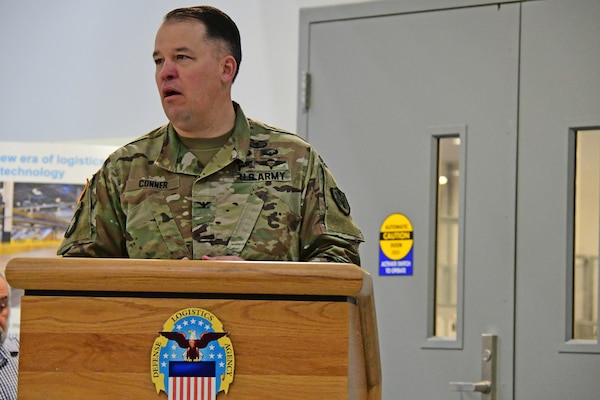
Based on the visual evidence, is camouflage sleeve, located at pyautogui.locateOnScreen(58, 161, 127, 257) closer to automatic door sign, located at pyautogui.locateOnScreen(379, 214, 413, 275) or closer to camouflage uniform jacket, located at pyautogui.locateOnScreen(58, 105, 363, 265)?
camouflage uniform jacket, located at pyautogui.locateOnScreen(58, 105, 363, 265)

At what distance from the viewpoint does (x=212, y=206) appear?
2051 millimetres

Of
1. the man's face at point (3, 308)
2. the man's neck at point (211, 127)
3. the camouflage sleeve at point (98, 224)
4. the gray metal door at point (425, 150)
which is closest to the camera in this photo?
the camouflage sleeve at point (98, 224)

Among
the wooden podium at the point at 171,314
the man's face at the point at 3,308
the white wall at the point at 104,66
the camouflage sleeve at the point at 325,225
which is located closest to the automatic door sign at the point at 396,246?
the white wall at the point at 104,66

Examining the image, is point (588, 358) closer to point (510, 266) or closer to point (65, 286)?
point (510, 266)

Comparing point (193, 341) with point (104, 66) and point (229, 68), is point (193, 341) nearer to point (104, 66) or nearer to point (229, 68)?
point (229, 68)

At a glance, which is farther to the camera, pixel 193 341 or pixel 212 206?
pixel 212 206

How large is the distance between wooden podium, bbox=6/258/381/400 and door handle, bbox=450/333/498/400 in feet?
6.93

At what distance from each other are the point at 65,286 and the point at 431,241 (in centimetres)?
231

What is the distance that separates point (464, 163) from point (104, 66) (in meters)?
1.74

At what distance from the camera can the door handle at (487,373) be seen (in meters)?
3.38

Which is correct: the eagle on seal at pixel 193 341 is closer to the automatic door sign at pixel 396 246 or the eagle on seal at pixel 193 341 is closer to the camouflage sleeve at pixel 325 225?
the camouflage sleeve at pixel 325 225

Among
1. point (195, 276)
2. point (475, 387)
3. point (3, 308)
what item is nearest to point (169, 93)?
point (195, 276)

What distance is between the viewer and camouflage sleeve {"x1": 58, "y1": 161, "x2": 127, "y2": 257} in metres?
1.96

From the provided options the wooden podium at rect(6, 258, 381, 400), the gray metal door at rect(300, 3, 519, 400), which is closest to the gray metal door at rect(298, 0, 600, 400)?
the gray metal door at rect(300, 3, 519, 400)
